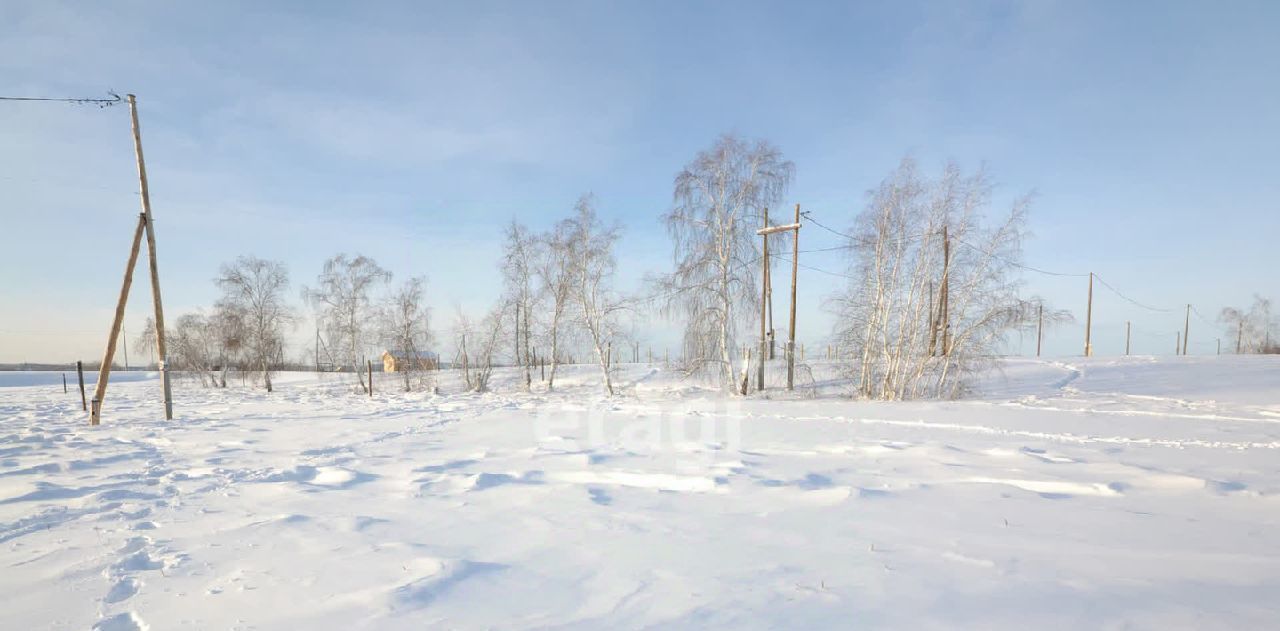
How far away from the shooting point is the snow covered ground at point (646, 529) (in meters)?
2.58

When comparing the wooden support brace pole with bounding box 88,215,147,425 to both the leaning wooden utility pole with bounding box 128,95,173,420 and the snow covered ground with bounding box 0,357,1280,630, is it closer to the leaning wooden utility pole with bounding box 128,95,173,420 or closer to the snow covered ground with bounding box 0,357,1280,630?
the leaning wooden utility pole with bounding box 128,95,173,420

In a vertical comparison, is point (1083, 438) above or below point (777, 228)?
below

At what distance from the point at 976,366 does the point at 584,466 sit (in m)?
12.7

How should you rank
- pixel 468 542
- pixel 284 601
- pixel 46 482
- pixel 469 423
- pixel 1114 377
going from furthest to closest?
pixel 1114 377
pixel 469 423
pixel 46 482
pixel 468 542
pixel 284 601

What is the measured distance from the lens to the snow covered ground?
2.58 m

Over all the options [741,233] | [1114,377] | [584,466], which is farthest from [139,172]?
[1114,377]

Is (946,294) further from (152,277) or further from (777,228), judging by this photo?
(152,277)

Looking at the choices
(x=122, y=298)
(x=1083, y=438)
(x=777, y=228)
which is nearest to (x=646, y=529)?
(x=1083, y=438)

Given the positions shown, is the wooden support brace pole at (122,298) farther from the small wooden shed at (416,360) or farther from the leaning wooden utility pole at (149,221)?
the small wooden shed at (416,360)

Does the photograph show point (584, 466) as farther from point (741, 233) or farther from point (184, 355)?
point (184, 355)

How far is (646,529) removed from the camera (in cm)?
377

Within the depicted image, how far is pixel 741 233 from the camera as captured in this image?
→ 15945 mm

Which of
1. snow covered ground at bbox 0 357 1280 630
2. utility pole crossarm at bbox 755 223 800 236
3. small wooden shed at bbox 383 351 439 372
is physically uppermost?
utility pole crossarm at bbox 755 223 800 236

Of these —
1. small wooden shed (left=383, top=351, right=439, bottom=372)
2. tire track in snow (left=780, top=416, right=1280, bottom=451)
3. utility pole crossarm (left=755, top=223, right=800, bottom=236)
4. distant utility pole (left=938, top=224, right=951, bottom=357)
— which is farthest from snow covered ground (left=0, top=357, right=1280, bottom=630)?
small wooden shed (left=383, top=351, right=439, bottom=372)
